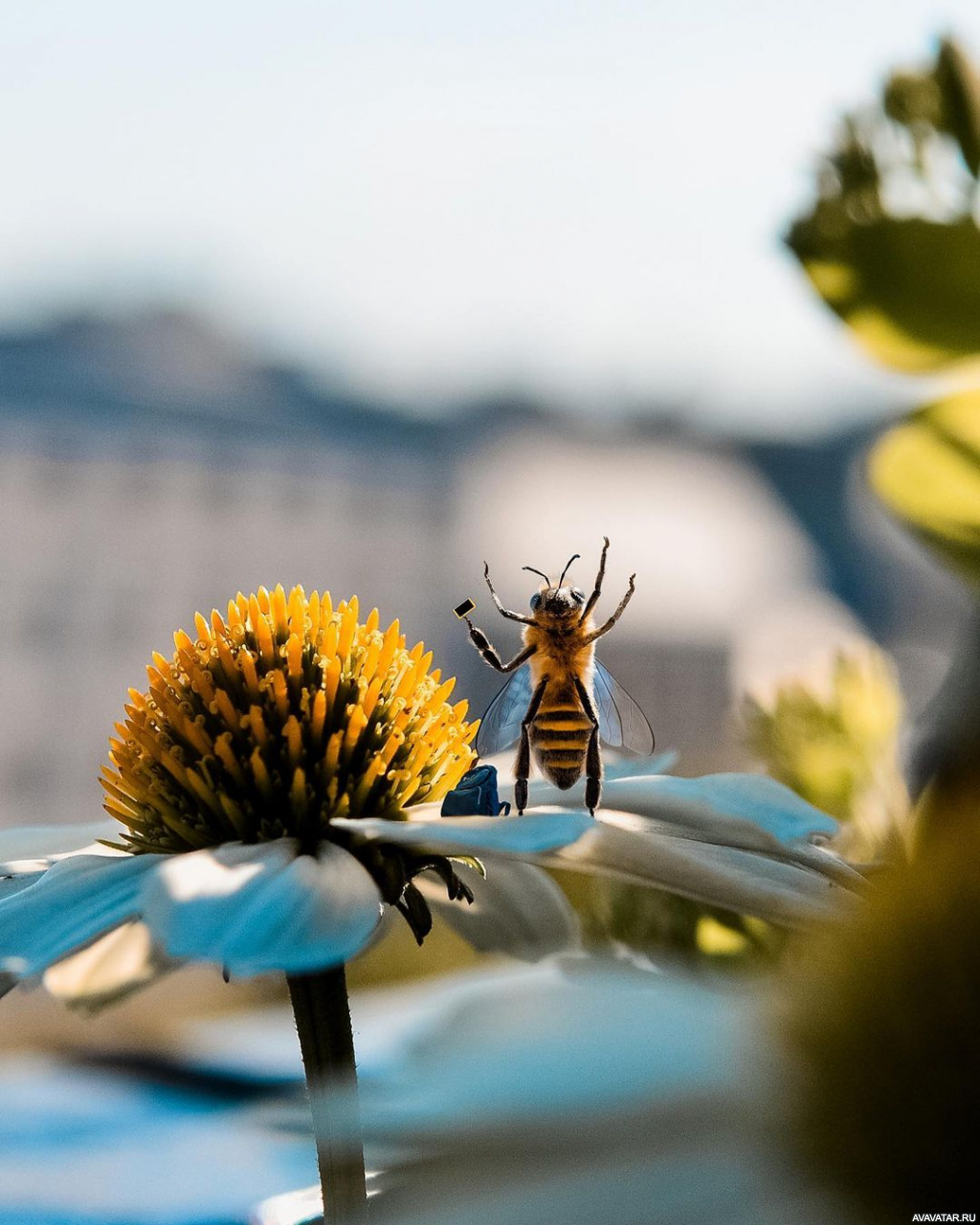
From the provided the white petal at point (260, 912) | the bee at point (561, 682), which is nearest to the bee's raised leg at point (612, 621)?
the bee at point (561, 682)

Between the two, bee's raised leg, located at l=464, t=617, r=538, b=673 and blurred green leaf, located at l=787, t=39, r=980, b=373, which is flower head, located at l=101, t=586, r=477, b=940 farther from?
blurred green leaf, located at l=787, t=39, r=980, b=373

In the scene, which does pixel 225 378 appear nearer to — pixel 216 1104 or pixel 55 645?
pixel 55 645

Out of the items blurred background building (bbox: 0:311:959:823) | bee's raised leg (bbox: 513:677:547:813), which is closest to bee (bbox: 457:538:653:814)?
bee's raised leg (bbox: 513:677:547:813)

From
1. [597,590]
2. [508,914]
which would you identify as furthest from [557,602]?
[508,914]

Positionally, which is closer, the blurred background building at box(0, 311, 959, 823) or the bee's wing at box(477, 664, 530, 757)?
the bee's wing at box(477, 664, 530, 757)

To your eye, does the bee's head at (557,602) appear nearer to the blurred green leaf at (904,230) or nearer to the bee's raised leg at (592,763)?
the bee's raised leg at (592,763)

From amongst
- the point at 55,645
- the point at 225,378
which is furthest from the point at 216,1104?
the point at 225,378
